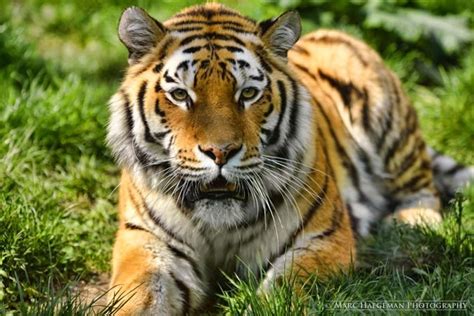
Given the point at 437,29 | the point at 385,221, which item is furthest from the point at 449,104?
the point at 385,221

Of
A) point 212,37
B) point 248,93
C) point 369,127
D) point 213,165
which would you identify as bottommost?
point 369,127

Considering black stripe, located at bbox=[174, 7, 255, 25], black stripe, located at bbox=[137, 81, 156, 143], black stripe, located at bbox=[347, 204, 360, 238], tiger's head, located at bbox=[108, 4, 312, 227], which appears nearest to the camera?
tiger's head, located at bbox=[108, 4, 312, 227]

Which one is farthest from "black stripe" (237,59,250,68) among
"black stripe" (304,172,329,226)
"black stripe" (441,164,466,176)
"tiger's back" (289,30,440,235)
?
"black stripe" (441,164,466,176)

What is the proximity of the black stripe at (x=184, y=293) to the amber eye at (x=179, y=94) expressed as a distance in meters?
0.78

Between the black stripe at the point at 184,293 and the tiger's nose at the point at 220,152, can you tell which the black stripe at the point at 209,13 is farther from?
the black stripe at the point at 184,293

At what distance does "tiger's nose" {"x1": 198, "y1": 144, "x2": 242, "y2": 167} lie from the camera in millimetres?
3617

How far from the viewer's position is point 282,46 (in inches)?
163

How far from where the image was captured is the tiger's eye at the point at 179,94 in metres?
3.83

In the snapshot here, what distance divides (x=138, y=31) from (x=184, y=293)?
1.16 metres

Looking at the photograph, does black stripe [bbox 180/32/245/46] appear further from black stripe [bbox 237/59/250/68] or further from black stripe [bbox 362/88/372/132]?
black stripe [bbox 362/88/372/132]

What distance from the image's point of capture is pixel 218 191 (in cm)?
387

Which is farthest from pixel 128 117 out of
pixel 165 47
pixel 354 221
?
pixel 354 221

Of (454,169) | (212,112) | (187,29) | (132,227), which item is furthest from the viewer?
(454,169)

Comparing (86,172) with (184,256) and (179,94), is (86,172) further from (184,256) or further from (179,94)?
(179,94)
